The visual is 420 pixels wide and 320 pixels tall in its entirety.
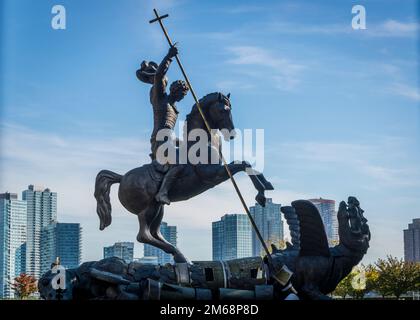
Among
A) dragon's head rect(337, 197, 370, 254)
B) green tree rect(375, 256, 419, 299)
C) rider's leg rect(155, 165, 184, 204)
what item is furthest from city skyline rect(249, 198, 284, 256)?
rider's leg rect(155, 165, 184, 204)

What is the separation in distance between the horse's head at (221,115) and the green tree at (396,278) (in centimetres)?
1623

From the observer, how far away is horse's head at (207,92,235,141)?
19.9 metres

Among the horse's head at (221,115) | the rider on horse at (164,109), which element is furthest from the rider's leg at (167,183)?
the horse's head at (221,115)

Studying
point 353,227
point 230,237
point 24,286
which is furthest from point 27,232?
point 353,227

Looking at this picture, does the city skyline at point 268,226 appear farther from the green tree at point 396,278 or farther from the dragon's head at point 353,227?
the dragon's head at point 353,227

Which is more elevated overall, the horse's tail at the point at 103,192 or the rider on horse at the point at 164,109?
the rider on horse at the point at 164,109

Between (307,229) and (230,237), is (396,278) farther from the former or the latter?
(307,229)

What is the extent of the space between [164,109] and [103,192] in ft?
7.23

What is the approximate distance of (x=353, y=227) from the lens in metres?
20.1

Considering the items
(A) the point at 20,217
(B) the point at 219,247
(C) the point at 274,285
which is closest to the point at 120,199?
(C) the point at 274,285

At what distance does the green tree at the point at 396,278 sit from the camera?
34.4m

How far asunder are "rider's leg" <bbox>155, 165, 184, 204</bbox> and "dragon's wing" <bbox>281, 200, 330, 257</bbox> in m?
2.44

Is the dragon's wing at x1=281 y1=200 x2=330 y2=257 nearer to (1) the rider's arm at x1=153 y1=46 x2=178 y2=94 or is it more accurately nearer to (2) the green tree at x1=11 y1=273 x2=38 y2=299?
(1) the rider's arm at x1=153 y1=46 x2=178 y2=94

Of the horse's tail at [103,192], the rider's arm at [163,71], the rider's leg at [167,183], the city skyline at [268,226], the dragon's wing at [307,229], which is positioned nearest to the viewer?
the rider's leg at [167,183]
